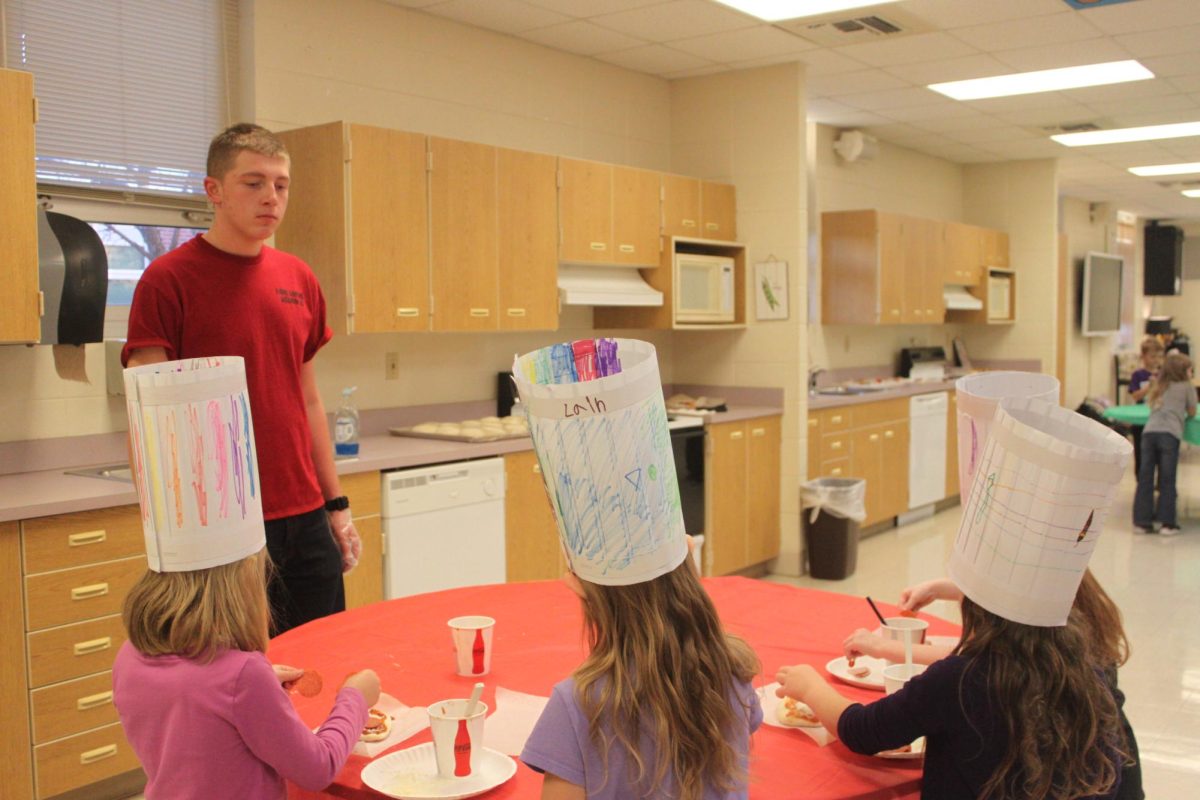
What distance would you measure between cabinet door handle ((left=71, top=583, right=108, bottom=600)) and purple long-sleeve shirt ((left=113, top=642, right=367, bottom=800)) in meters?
1.78

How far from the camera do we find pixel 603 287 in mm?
5250

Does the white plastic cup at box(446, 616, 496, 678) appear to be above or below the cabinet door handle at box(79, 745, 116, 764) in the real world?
above

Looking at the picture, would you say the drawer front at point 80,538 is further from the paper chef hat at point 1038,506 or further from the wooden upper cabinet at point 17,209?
the paper chef hat at point 1038,506

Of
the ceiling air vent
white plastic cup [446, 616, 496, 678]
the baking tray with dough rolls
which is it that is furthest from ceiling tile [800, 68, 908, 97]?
white plastic cup [446, 616, 496, 678]

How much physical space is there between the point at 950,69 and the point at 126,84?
14.4 ft

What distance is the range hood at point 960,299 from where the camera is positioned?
848cm

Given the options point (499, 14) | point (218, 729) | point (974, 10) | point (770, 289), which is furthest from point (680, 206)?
point (218, 729)

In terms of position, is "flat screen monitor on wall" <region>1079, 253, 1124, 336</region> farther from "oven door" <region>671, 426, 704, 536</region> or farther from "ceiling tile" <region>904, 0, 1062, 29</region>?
"oven door" <region>671, 426, 704, 536</region>

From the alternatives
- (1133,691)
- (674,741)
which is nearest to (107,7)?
(674,741)

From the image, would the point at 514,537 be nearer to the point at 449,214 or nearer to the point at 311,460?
the point at 449,214

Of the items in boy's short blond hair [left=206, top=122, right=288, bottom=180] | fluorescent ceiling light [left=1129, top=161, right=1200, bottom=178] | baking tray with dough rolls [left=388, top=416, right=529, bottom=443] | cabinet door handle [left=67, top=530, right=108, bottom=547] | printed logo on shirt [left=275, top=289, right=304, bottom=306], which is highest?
fluorescent ceiling light [left=1129, top=161, right=1200, bottom=178]

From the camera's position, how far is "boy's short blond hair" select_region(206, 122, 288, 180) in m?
2.56

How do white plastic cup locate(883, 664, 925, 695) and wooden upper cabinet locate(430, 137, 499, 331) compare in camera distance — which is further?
wooden upper cabinet locate(430, 137, 499, 331)

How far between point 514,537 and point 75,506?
184 centimetres
